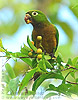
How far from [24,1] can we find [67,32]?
128 cm

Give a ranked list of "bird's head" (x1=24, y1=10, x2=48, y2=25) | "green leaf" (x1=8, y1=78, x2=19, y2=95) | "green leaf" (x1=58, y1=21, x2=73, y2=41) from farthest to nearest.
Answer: "green leaf" (x1=58, y1=21, x2=73, y2=41) < "bird's head" (x1=24, y1=10, x2=48, y2=25) < "green leaf" (x1=8, y1=78, x2=19, y2=95)

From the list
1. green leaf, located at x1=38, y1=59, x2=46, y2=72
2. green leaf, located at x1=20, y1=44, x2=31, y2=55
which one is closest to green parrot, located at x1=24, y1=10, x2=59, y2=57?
green leaf, located at x1=20, y1=44, x2=31, y2=55

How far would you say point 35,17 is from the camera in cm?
161

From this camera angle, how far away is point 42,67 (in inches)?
31.3

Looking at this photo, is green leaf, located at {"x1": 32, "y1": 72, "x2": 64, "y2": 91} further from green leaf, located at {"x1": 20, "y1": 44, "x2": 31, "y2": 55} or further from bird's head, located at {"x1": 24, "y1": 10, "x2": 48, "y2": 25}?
bird's head, located at {"x1": 24, "y1": 10, "x2": 48, "y2": 25}

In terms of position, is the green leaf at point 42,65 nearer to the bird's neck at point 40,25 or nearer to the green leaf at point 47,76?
the green leaf at point 47,76

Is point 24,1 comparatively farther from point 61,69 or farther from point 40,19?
point 61,69

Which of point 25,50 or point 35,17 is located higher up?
point 35,17

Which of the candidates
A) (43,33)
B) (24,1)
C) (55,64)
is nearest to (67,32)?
(24,1)

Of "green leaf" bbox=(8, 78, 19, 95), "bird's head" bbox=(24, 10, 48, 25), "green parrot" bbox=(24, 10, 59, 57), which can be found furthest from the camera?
"green parrot" bbox=(24, 10, 59, 57)

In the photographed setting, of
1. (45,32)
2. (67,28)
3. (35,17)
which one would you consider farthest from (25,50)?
(67,28)

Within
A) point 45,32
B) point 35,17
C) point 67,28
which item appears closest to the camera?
point 35,17

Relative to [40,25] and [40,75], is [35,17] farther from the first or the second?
[40,75]

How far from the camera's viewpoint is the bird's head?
145cm
